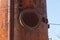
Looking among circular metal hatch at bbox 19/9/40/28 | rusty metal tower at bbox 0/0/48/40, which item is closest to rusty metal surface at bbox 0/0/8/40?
rusty metal tower at bbox 0/0/48/40

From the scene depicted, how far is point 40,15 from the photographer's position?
5.84 ft

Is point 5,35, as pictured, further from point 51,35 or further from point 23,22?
point 51,35

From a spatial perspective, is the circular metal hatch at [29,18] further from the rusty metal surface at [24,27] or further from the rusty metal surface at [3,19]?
the rusty metal surface at [3,19]

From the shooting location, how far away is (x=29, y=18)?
65.3 inches

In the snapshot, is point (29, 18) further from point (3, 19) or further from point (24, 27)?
point (3, 19)

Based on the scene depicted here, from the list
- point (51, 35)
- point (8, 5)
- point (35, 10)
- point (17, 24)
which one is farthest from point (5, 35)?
point (51, 35)

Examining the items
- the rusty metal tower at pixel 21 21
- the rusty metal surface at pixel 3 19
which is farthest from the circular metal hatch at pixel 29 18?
the rusty metal surface at pixel 3 19

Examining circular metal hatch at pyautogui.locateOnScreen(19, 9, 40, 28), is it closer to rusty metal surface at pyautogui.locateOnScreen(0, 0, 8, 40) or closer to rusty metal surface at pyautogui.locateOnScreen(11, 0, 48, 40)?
rusty metal surface at pyautogui.locateOnScreen(11, 0, 48, 40)

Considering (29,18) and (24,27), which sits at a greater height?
(29,18)

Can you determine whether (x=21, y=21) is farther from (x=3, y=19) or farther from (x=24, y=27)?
(x=3, y=19)

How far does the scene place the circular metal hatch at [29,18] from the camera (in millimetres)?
1636

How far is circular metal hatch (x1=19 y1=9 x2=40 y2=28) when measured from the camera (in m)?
1.64

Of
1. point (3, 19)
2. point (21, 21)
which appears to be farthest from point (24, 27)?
point (3, 19)

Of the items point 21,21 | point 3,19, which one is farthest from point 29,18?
point 3,19
